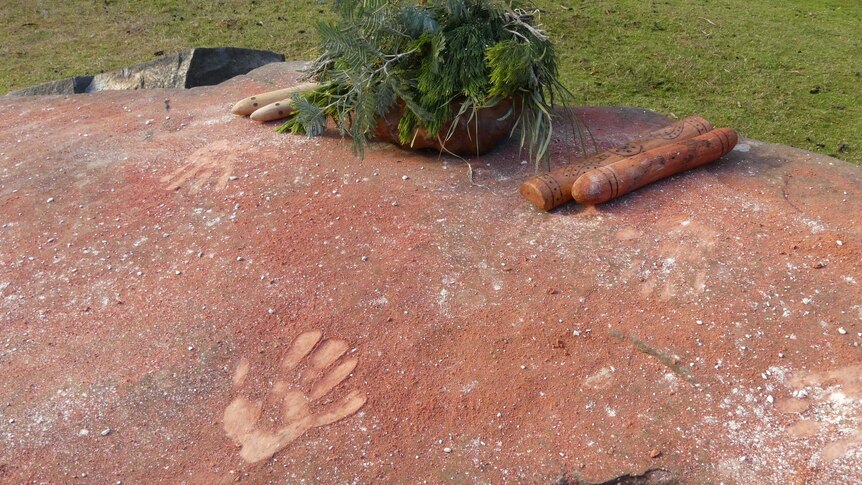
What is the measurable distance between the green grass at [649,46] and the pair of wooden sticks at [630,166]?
165 cm

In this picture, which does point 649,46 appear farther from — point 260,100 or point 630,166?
point 260,100

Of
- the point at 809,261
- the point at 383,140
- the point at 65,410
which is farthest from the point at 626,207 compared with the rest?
the point at 65,410

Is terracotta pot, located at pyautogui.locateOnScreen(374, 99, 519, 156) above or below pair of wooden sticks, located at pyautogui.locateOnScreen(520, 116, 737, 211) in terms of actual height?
above

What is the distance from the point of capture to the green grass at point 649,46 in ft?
21.8

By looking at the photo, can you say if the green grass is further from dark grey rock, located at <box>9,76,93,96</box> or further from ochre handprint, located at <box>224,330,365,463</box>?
ochre handprint, located at <box>224,330,365,463</box>

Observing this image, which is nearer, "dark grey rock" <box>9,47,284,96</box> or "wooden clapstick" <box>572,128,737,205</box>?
"wooden clapstick" <box>572,128,737,205</box>

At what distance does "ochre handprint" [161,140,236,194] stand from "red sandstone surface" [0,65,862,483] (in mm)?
30

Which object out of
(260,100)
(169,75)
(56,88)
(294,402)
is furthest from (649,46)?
(294,402)

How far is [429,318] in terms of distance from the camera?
12.2 feet

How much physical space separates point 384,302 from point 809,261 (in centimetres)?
205

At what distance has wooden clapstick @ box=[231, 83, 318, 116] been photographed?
574 centimetres

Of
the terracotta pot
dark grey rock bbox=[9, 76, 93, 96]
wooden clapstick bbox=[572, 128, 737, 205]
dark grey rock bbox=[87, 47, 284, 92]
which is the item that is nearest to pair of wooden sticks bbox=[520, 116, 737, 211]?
wooden clapstick bbox=[572, 128, 737, 205]

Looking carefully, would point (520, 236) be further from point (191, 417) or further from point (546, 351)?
point (191, 417)

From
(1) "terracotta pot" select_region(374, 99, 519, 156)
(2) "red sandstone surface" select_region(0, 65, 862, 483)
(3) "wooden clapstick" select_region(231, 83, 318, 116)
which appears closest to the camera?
(2) "red sandstone surface" select_region(0, 65, 862, 483)
